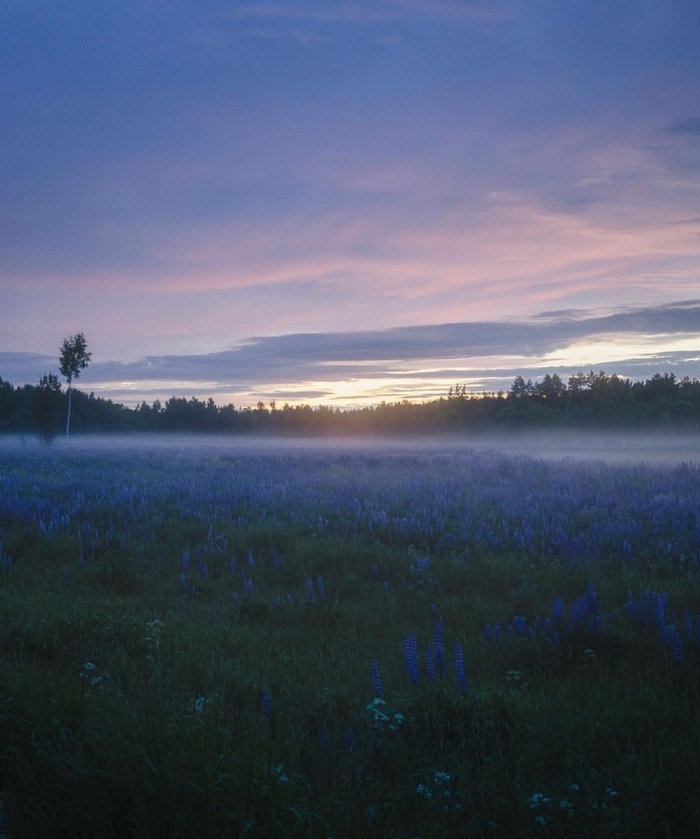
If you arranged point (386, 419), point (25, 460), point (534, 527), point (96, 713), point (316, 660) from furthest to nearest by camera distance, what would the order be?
point (386, 419) → point (25, 460) → point (534, 527) → point (316, 660) → point (96, 713)

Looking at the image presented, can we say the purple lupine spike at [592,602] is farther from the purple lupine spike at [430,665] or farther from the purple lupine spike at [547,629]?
the purple lupine spike at [430,665]

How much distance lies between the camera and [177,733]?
3.23 metres

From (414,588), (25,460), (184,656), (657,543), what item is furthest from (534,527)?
(25,460)

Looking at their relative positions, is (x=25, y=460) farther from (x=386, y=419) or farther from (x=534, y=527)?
(x=386, y=419)

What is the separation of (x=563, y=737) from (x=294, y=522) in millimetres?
7505

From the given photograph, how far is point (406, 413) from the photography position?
301ft

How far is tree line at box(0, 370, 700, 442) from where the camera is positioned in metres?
61.1

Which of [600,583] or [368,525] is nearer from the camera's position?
[600,583]

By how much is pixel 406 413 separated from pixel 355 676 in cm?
8737

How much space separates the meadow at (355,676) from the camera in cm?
289

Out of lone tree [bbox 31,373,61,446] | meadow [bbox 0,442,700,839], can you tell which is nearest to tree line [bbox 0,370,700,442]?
lone tree [bbox 31,373,61,446]

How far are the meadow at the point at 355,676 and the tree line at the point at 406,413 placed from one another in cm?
3638

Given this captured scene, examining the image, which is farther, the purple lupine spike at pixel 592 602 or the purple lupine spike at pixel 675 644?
the purple lupine spike at pixel 592 602

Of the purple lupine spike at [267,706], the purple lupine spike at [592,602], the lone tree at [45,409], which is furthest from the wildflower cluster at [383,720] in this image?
the lone tree at [45,409]
